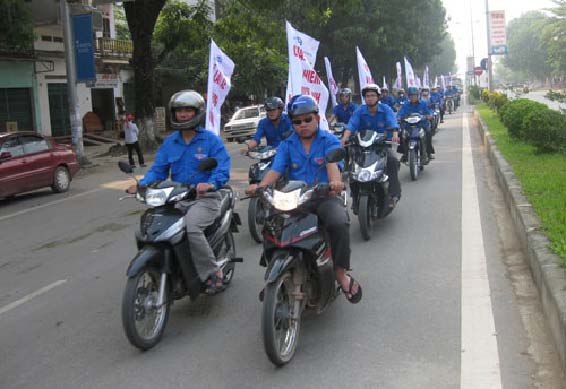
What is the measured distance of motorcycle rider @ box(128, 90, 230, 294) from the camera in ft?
15.4

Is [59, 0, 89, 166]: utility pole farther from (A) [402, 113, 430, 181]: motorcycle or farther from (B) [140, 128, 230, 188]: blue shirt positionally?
(B) [140, 128, 230, 188]: blue shirt

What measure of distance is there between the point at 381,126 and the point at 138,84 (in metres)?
14.2

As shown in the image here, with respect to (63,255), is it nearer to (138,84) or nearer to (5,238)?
(5,238)

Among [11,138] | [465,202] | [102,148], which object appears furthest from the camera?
[102,148]

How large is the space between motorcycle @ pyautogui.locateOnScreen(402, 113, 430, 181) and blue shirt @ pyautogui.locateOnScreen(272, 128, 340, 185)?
7.08 metres

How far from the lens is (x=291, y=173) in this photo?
16.0 ft

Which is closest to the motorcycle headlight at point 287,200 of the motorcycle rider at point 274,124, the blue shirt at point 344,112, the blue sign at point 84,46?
the motorcycle rider at point 274,124

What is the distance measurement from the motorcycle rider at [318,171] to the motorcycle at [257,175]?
2.59 meters

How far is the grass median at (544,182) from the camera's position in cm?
597

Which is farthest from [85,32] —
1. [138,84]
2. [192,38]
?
[192,38]

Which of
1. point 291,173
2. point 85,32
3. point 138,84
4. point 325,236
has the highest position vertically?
point 85,32

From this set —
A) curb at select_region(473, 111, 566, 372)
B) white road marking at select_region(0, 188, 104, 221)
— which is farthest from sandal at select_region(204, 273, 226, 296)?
white road marking at select_region(0, 188, 104, 221)

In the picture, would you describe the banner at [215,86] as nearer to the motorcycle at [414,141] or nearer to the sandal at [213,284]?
the sandal at [213,284]

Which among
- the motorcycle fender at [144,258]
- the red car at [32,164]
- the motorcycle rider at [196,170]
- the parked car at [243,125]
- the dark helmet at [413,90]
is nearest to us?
the motorcycle fender at [144,258]
